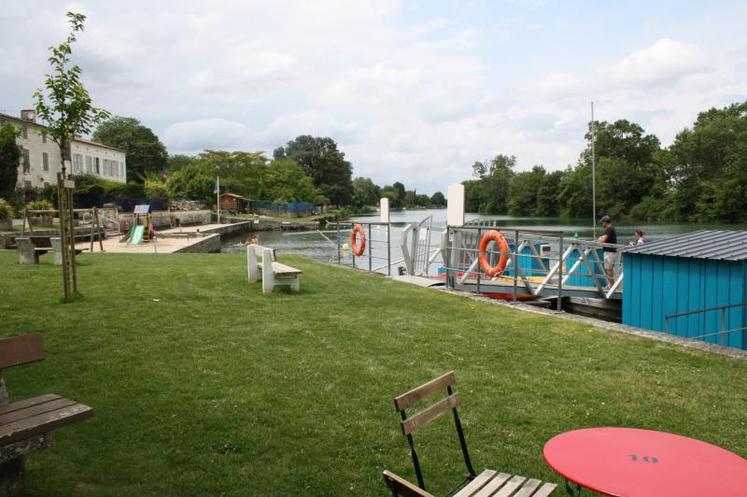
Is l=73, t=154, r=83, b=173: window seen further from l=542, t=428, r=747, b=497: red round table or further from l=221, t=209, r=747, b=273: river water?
l=542, t=428, r=747, b=497: red round table

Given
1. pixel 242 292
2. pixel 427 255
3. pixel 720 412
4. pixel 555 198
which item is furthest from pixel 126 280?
pixel 555 198

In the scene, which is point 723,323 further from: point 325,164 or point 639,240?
point 325,164

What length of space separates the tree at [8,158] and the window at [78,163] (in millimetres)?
19137

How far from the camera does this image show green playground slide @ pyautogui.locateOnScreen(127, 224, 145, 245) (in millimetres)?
28219

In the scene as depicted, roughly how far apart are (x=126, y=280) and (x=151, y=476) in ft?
28.7

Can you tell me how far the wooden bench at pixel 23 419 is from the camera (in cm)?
310

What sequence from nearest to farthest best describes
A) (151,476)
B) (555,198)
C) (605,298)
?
A: (151,476)
(605,298)
(555,198)

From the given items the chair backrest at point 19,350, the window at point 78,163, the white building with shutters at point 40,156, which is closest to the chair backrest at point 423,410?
the chair backrest at point 19,350

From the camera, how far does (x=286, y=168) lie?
9750 cm

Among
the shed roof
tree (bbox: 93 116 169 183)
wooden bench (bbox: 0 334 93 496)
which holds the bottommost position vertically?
wooden bench (bbox: 0 334 93 496)

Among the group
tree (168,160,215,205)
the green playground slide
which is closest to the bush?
the green playground slide

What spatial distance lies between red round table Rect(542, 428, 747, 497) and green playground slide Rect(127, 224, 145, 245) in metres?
27.8

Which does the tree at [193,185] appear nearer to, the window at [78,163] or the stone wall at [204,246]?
the window at [78,163]

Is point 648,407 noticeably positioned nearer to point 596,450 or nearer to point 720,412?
point 720,412
